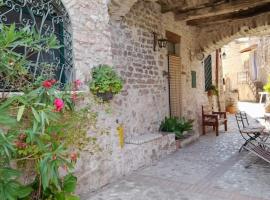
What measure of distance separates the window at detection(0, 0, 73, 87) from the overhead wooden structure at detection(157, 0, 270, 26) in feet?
11.6

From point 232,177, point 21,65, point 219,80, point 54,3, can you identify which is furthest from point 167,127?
point 219,80

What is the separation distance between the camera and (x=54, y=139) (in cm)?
328

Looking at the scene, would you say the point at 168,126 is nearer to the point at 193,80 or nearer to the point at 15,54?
the point at 193,80

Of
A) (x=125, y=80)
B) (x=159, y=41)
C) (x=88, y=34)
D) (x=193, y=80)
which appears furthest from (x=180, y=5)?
(x=88, y=34)

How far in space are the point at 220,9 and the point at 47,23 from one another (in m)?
4.79

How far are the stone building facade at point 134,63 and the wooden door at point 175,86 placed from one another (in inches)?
9.0

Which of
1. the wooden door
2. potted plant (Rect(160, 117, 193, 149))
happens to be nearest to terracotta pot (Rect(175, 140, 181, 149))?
potted plant (Rect(160, 117, 193, 149))

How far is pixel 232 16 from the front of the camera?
8211 mm

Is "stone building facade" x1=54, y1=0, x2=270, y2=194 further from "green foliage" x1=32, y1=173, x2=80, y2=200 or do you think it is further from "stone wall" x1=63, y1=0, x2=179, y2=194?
"green foliage" x1=32, y1=173, x2=80, y2=200

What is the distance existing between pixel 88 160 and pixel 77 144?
0.44 metres

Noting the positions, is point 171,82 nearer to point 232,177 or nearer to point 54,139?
point 232,177

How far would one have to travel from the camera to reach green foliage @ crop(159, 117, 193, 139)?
23.0 feet

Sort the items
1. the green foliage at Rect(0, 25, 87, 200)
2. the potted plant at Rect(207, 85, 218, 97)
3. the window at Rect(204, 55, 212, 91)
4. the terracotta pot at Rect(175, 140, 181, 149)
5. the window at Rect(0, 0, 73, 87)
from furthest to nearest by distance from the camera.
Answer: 1. the window at Rect(204, 55, 212, 91)
2. the potted plant at Rect(207, 85, 218, 97)
3. the terracotta pot at Rect(175, 140, 181, 149)
4. the window at Rect(0, 0, 73, 87)
5. the green foliage at Rect(0, 25, 87, 200)

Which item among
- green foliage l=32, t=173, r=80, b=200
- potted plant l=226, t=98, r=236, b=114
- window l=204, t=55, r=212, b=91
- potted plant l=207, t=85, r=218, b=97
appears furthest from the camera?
potted plant l=226, t=98, r=236, b=114
